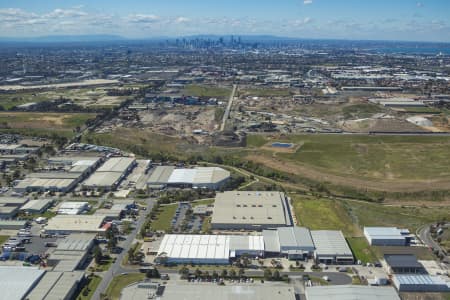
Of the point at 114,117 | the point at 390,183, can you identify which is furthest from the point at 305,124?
the point at 114,117

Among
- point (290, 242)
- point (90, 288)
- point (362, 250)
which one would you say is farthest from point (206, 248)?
point (362, 250)

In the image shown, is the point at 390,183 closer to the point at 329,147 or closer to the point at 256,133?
the point at 329,147

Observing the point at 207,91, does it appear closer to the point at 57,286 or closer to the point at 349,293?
the point at 57,286

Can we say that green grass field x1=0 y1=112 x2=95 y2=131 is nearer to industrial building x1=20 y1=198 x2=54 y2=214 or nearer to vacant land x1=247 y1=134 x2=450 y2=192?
industrial building x1=20 y1=198 x2=54 y2=214

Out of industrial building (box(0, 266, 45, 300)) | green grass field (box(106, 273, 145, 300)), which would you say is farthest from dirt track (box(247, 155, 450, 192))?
industrial building (box(0, 266, 45, 300))

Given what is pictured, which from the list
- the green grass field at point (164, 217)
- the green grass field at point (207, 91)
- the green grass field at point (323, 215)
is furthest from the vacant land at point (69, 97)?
the green grass field at point (323, 215)
